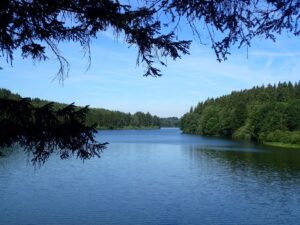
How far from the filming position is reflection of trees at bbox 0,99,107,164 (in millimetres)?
5012

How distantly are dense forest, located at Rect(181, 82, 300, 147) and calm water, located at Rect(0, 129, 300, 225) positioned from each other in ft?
141

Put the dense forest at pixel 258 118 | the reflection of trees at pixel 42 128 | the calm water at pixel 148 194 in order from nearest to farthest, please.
→ the reflection of trees at pixel 42 128 → the calm water at pixel 148 194 → the dense forest at pixel 258 118

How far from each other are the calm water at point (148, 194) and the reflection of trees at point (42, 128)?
15.0m

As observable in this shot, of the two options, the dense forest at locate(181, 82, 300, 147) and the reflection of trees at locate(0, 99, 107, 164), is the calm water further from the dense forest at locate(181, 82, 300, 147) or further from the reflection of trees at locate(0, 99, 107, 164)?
the dense forest at locate(181, 82, 300, 147)

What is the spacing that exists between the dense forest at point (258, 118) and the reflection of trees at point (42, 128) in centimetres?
7194

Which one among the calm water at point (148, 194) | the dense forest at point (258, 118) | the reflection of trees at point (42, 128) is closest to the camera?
the reflection of trees at point (42, 128)

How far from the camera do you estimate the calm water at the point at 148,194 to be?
2056 centimetres

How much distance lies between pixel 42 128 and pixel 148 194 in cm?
2125

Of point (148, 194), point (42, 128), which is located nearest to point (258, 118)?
point (148, 194)

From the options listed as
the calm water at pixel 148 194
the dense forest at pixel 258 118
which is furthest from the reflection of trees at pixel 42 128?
the dense forest at pixel 258 118

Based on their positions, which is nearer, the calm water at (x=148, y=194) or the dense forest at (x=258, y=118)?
the calm water at (x=148, y=194)

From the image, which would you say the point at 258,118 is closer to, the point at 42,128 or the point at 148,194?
the point at 148,194

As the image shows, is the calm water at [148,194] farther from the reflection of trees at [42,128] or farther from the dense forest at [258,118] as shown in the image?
the dense forest at [258,118]

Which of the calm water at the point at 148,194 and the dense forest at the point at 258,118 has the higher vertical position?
the dense forest at the point at 258,118
